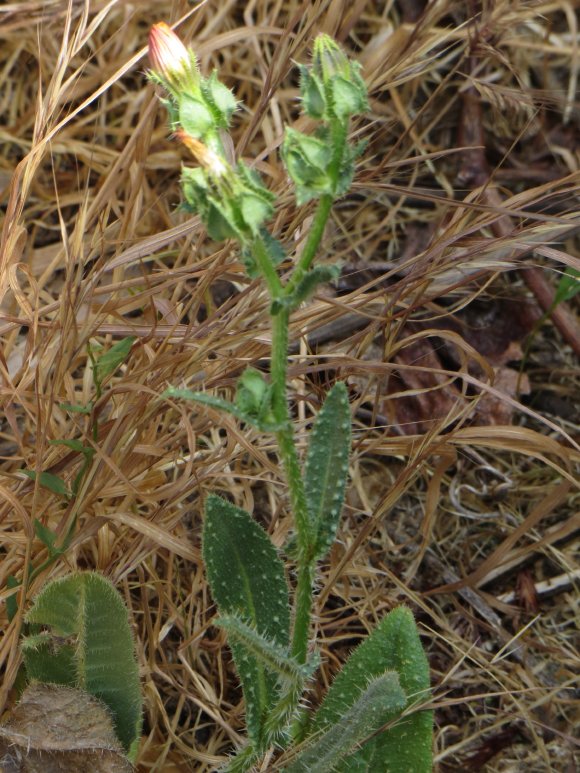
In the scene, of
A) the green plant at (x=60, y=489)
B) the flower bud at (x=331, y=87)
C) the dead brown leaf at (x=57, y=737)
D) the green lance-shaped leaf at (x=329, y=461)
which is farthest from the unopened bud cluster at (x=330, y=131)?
the dead brown leaf at (x=57, y=737)

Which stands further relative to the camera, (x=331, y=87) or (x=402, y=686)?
(x=402, y=686)

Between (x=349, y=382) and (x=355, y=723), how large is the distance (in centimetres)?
68

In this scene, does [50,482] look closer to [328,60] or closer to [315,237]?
[315,237]

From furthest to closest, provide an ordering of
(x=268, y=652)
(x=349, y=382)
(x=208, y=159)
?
(x=349, y=382), (x=268, y=652), (x=208, y=159)

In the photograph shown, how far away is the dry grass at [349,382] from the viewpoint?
5.44ft

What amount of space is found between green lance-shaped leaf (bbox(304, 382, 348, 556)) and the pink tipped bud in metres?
0.45

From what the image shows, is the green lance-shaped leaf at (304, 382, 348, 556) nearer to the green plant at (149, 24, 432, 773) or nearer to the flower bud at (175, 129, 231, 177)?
the green plant at (149, 24, 432, 773)

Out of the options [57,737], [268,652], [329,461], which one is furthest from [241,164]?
[57,737]

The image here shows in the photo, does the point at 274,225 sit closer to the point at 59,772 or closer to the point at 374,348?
the point at 374,348

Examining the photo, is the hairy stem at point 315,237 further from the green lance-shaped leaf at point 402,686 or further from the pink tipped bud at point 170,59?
the green lance-shaped leaf at point 402,686

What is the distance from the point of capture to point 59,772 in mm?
1388

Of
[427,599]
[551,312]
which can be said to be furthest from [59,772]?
[551,312]

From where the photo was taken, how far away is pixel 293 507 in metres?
1.27

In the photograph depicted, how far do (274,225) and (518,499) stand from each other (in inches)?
30.3
